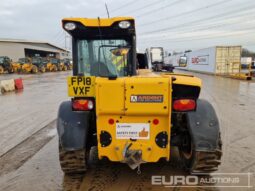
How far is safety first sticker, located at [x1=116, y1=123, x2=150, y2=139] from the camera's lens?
11.8ft

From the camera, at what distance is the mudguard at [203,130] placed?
12.1ft

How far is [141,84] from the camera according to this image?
133 inches

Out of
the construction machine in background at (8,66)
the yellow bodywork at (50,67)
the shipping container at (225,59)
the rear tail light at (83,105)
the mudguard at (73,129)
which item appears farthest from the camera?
the yellow bodywork at (50,67)

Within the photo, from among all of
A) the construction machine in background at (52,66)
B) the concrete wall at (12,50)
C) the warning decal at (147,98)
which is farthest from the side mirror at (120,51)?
the concrete wall at (12,50)

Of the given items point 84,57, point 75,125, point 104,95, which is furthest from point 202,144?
point 84,57

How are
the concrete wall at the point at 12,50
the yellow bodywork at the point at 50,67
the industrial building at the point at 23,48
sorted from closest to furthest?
the yellow bodywork at the point at 50,67
the concrete wall at the point at 12,50
the industrial building at the point at 23,48

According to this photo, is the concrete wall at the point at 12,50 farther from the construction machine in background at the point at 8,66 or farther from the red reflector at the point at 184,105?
the red reflector at the point at 184,105

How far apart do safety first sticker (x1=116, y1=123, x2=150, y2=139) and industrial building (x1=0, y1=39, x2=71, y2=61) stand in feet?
188

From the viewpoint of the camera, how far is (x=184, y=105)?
354cm

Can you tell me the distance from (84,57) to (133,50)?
0.89m

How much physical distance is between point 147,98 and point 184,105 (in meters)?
0.52

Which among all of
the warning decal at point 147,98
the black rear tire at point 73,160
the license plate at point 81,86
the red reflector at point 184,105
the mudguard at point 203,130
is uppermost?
the license plate at point 81,86

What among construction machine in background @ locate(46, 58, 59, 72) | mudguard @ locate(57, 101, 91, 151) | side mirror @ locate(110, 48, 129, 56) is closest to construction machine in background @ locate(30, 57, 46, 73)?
construction machine in background @ locate(46, 58, 59, 72)

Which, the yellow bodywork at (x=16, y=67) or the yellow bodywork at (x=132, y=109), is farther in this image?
the yellow bodywork at (x=16, y=67)
